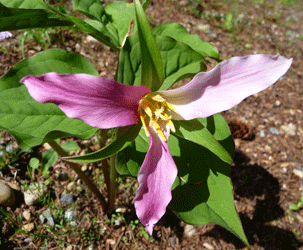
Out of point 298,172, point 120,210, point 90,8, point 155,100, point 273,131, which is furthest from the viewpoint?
point 273,131

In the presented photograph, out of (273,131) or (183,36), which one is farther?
(273,131)

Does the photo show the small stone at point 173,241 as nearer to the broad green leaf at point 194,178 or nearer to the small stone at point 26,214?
the broad green leaf at point 194,178

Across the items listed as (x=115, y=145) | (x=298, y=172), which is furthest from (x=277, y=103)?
(x=115, y=145)

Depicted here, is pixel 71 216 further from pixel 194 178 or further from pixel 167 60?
pixel 167 60

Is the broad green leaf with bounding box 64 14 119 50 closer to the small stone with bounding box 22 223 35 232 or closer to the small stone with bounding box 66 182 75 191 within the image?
the small stone with bounding box 66 182 75 191

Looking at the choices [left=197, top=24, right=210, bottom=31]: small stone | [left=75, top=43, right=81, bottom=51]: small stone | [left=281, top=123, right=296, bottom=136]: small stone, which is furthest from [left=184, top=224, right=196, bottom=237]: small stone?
[left=197, top=24, right=210, bottom=31]: small stone

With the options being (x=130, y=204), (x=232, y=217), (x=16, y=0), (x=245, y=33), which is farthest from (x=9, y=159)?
(x=245, y=33)
